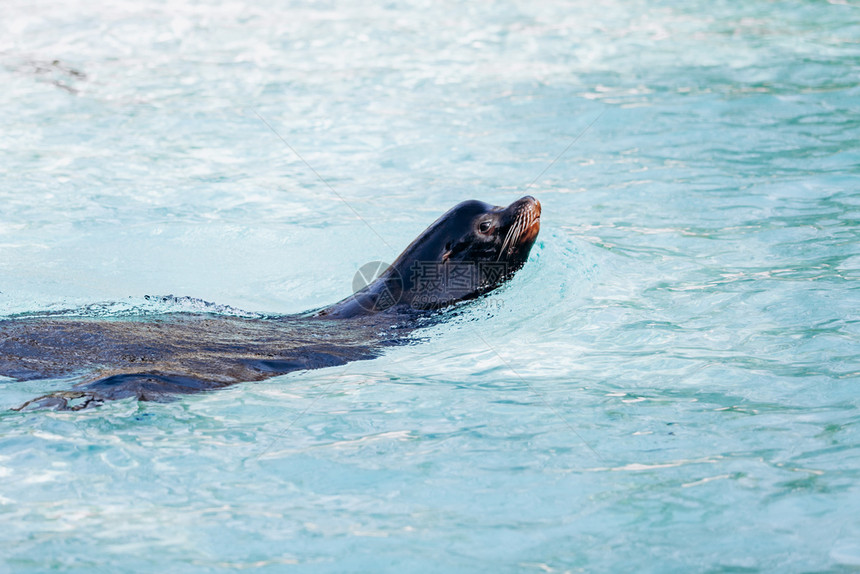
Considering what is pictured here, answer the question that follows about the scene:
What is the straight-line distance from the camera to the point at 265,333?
5.41m

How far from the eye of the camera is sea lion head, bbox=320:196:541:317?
19.0 feet

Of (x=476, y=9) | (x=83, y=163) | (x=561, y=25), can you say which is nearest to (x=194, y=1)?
(x=476, y=9)

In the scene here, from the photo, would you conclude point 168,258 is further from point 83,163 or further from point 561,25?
point 561,25

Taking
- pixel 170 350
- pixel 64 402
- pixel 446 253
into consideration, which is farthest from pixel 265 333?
pixel 64 402

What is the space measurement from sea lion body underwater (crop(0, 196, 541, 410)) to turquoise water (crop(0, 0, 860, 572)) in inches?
5.9

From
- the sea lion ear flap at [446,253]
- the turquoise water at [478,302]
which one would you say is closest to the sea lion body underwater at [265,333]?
the sea lion ear flap at [446,253]

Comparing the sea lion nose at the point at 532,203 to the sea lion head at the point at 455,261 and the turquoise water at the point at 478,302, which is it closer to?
the sea lion head at the point at 455,261

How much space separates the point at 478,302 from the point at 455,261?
0.96ft

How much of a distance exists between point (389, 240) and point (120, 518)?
15.6 feet

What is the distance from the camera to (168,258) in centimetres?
755

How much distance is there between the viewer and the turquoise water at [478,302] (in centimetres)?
328

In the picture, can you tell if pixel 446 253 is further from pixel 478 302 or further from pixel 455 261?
pixel 478 302

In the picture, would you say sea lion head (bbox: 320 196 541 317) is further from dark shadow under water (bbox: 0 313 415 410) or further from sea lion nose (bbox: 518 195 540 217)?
dark shadow under water (bbox: 0 313 415 410)

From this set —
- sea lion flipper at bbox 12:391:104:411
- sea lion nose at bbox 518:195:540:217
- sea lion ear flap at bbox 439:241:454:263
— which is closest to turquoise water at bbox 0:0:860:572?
sea lion flipper at bbox 12:391:104:411
